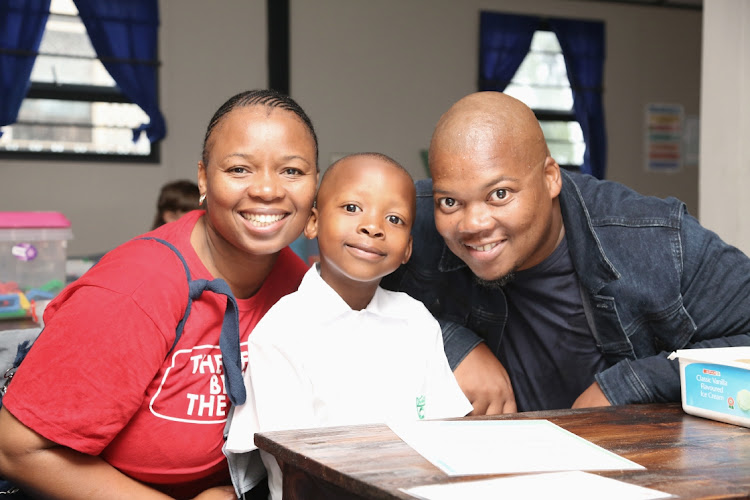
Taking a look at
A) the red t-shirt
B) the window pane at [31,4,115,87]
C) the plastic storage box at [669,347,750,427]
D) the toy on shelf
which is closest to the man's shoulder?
the plastic storage box at [669,347,750,427]

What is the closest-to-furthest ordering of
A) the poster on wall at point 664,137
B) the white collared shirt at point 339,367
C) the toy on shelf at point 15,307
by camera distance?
the white collared shirt at point 339,367, the toy on shelf at point 15,307, the poster on wall at point 664,137

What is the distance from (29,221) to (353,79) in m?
4.60

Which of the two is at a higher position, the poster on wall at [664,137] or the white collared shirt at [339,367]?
the poster on wall at [664,137]

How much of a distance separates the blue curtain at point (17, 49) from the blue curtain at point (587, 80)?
4.82 m

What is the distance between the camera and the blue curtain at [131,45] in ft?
19.8

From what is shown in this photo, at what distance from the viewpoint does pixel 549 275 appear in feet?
5.69

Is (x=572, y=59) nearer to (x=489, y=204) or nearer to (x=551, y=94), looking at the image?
(x=551, y=94)

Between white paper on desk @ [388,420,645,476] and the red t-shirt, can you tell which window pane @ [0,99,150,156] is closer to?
the red t-shirt

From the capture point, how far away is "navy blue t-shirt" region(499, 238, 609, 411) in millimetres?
1727

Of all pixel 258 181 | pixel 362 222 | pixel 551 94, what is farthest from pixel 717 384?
pixel 551 94

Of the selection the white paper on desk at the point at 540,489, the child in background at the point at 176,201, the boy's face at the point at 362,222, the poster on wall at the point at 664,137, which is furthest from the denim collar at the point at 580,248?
the poster on wall at the point at 664,137

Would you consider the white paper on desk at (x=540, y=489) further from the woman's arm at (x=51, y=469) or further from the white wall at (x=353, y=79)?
the white wall at (x=353, y=79)

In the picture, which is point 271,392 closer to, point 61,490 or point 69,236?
point 61,490

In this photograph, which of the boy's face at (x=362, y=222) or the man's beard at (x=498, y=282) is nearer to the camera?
the boy's face at (x=362, y=222)
